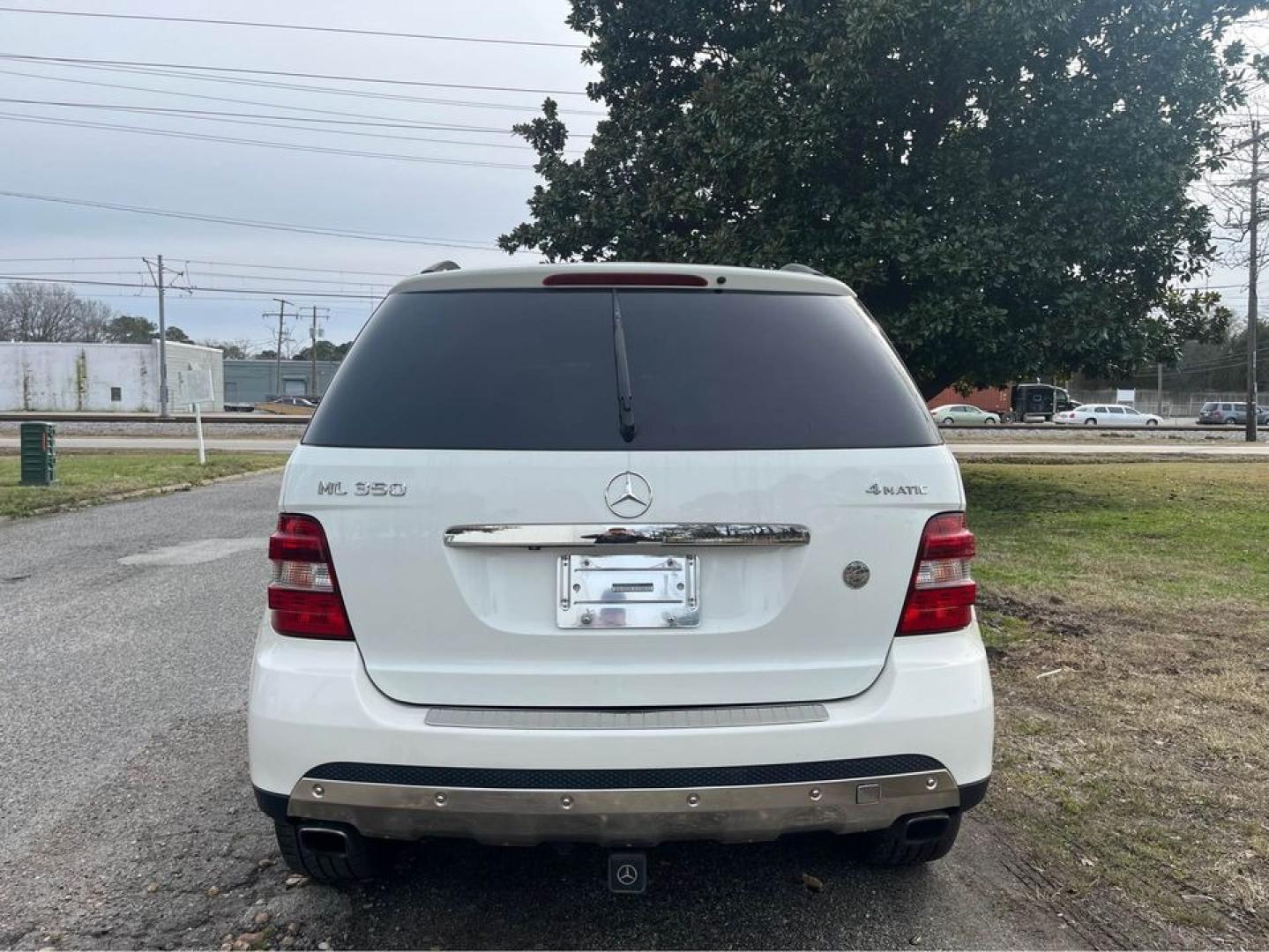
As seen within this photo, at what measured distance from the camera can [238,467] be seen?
59.1 ft

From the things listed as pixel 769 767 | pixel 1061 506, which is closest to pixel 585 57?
pixel 1061 506

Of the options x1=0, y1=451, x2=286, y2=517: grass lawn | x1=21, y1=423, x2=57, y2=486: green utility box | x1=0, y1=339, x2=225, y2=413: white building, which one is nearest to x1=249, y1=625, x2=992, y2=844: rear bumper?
x1=0, y1=451, x2=286, y2=517: grass lawn

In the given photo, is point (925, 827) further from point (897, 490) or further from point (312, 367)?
point (312, 367)

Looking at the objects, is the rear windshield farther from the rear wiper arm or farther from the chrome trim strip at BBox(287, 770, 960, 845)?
the chrome trim strip at BBox(287, 770, 960, 845)

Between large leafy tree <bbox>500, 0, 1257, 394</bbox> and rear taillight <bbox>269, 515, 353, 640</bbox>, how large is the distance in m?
9.33

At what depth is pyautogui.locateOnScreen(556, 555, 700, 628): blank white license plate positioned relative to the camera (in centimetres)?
224

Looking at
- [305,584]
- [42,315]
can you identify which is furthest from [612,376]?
[42,315]

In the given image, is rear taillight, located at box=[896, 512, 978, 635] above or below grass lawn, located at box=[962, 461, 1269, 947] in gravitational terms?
above

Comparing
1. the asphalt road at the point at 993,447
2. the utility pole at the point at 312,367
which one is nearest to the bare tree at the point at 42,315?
the utility pole at the point at 312,367

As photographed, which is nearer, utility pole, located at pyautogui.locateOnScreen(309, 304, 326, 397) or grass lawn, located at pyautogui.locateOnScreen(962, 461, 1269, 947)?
grass lawn, located at pyautogui.locateOnScreen(962, 461, 1269, 947)

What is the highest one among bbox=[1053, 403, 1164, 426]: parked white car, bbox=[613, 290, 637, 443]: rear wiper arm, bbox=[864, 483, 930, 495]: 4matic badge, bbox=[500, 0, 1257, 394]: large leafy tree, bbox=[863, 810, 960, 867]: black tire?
bbox=[500, 0, 1257, 394]: large leafy tree

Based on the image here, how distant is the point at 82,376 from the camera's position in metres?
57.6

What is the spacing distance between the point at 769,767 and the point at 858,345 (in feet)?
3.78

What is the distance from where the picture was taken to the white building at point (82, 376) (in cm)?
5694
